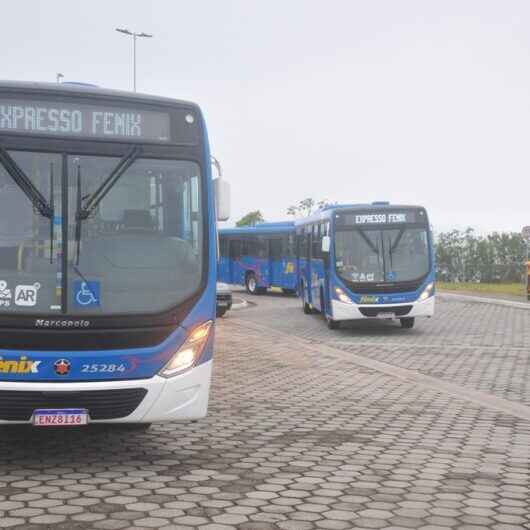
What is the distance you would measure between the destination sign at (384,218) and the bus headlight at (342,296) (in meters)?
1.44

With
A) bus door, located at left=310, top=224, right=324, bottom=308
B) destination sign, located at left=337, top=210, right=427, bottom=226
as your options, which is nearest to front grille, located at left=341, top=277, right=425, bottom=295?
destination sign, located at left=337, top=210, right=427, bottom=226

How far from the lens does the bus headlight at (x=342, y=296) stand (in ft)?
62.4

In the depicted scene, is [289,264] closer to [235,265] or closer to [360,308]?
[235,265]

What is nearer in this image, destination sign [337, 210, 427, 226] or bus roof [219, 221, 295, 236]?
destination sign [337, 210, 427, 226]

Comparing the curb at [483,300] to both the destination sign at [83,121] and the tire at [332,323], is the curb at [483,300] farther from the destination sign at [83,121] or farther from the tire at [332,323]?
the destination sign at [83,121]

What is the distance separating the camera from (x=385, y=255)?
62.2 ft

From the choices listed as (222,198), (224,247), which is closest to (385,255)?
(222,198)

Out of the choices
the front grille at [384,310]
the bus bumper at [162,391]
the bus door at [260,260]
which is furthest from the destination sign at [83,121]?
the bus door at [260,260]

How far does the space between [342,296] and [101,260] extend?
12.7 metres

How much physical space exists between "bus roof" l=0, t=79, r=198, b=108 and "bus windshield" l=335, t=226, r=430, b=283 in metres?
12.0

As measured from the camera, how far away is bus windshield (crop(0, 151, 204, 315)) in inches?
262

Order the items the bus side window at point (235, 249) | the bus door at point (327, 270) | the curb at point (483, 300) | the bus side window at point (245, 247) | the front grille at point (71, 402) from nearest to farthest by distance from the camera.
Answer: the front grille at point (71, 402), the bus door at point (327, 270), the curb at point (483, 300), the bus side window at point (245, 247), the bus side window at point (235, 249)

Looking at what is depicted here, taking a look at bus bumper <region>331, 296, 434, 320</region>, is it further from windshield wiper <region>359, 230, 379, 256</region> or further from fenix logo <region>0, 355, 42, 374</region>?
fenix logo <region>0, 355, 42, 374</region>

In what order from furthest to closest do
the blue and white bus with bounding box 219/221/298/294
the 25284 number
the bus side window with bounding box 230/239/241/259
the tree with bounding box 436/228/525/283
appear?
the tree with bounding box 436/228/525/283 < the bus side window with bounding box 230/239/241/259 < the blue and white bus with bounding box 219/221/298/294 < the 25284 number
